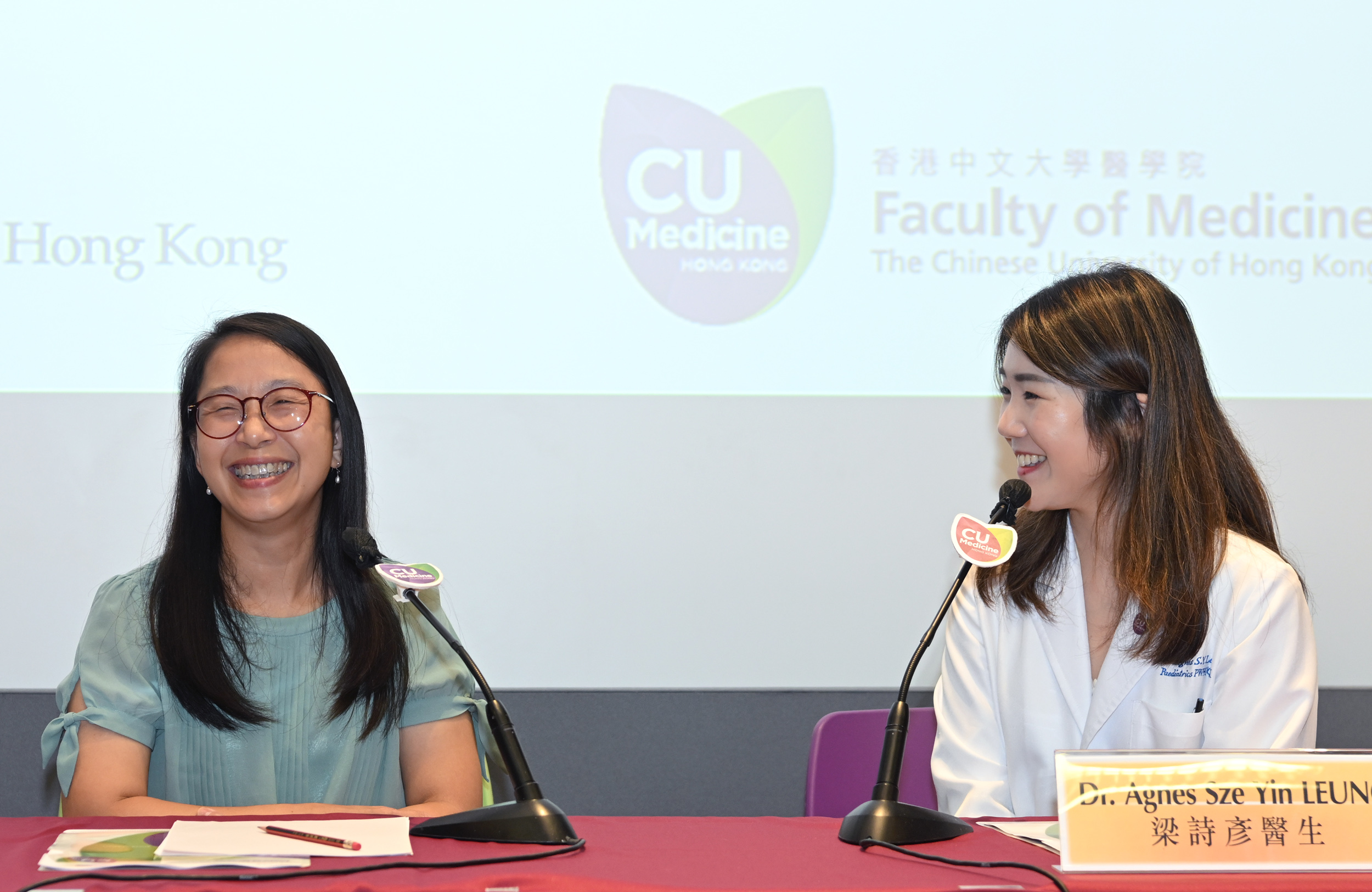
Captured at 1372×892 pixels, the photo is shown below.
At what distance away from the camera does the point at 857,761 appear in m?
1.96

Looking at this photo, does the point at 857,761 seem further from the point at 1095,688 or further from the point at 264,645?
the point at 264,645

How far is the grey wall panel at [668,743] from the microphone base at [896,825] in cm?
159

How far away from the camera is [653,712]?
2.89 meters

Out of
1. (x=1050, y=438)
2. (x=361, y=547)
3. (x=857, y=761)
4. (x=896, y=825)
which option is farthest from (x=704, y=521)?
(x=896, y=825)

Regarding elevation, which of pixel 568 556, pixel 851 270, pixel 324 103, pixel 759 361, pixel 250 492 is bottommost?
pixel 568 556

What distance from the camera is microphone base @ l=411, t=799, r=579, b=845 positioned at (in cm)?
121

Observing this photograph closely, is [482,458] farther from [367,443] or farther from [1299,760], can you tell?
[1299,760]

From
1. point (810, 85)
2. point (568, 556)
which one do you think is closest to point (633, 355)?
point (568, 556)

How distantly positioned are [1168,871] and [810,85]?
200 centimetres

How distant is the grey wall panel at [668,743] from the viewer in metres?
2.85

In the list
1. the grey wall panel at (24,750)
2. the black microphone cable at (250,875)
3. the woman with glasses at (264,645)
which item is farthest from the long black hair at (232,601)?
the grey wall panel at (24,750)

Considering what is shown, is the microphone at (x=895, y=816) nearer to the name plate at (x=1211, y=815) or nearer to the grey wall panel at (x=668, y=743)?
the name plate at (x=1211, y=815)

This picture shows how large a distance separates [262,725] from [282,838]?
21.7 inches

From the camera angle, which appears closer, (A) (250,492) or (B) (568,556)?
(A) (250,492)
